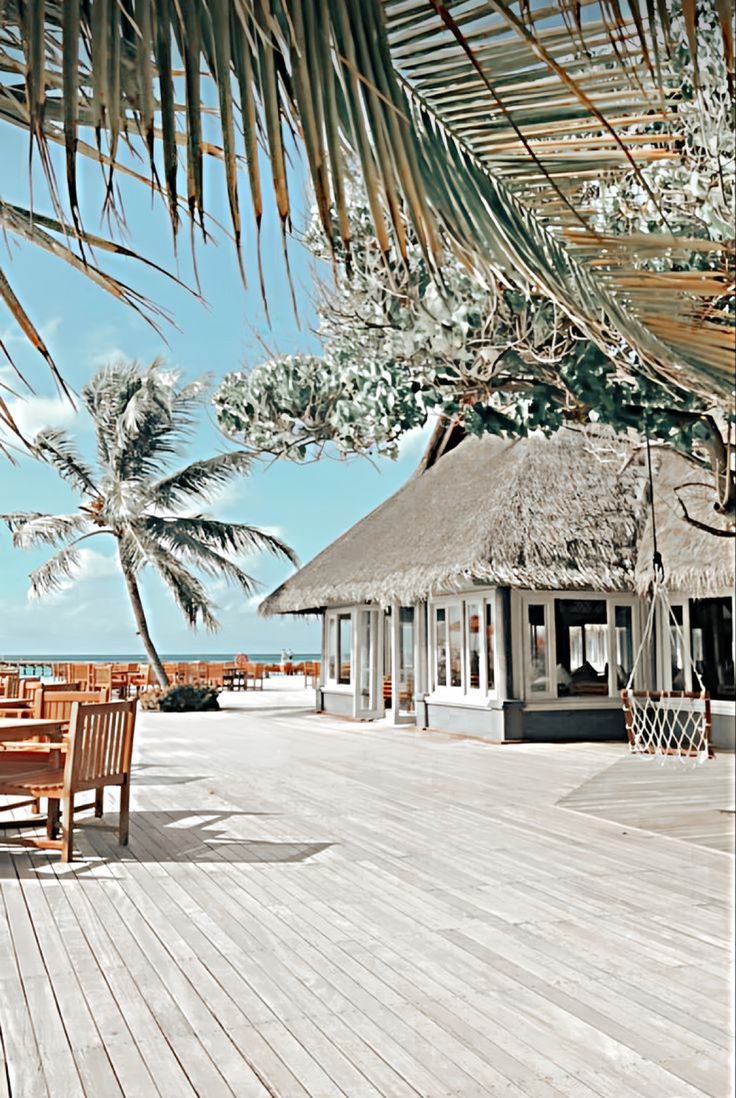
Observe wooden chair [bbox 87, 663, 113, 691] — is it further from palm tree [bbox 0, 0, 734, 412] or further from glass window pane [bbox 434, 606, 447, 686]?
palm tree [bbox 0, 0, 734, 412]

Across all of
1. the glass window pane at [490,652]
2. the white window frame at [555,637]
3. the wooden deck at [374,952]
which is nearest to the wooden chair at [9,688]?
the wooden deck at [374,952]

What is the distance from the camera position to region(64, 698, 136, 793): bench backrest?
488 cm

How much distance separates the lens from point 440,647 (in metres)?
13.3

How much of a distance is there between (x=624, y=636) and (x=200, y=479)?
9792 mm

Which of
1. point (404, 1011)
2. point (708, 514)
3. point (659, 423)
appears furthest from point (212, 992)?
point (708, 514)

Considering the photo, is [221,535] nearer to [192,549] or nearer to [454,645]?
[192,549]

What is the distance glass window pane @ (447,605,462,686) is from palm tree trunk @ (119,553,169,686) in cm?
750

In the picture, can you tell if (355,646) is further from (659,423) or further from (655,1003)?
(655,1003)

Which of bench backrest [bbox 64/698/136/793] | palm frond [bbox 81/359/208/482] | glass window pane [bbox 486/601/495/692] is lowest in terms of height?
bench backrest [bbox 64/698/136/793]

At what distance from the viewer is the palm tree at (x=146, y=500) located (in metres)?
18.5

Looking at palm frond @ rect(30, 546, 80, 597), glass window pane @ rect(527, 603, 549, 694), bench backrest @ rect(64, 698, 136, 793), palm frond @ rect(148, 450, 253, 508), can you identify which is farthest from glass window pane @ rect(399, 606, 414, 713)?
bench backrest @ rect(64, 698, 136, 793)

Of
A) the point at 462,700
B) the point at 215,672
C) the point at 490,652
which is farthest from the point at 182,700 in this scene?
the point at 490,652

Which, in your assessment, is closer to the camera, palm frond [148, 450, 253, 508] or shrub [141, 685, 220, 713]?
shrub [141, 685, 220, 713]

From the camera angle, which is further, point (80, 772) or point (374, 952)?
point (80, 772)
